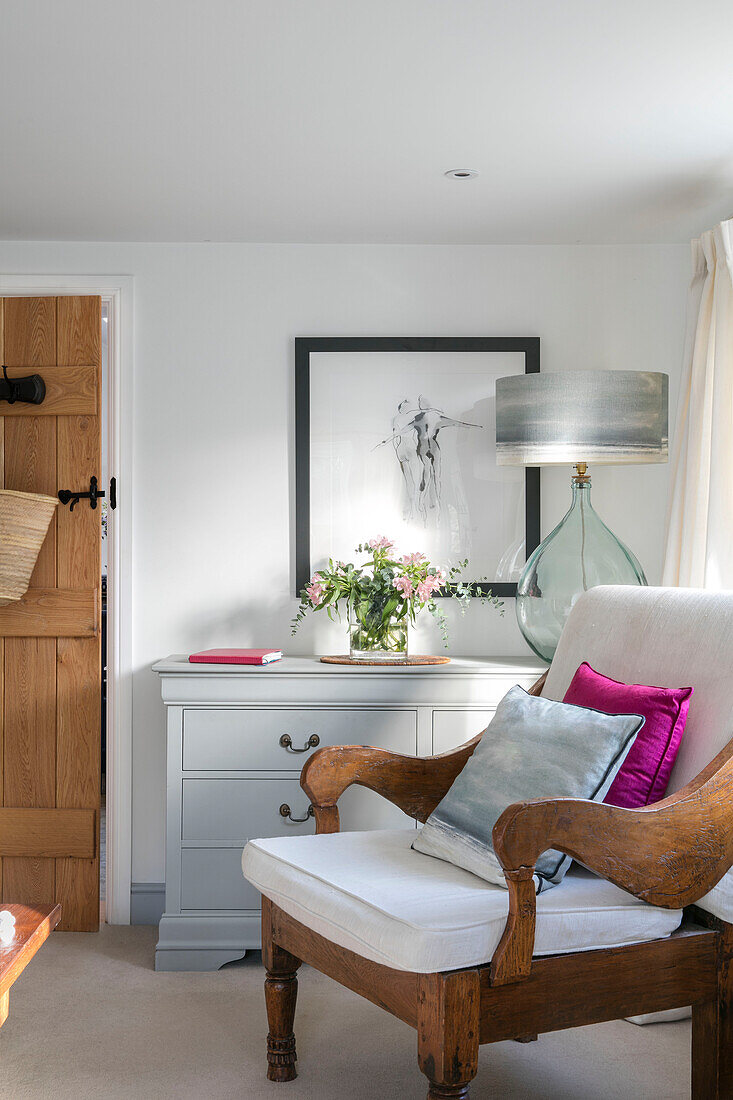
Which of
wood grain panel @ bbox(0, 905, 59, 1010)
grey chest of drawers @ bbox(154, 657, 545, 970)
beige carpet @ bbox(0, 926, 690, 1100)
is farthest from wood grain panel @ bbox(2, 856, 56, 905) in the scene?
wood grain panel @ bbox(0, 905, 59, 1010)

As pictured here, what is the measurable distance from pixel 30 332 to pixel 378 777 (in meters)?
2.02

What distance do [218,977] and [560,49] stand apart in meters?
2.62

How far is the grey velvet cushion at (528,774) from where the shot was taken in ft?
6.64

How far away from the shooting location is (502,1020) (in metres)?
1.83

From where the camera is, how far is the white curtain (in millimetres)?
2977

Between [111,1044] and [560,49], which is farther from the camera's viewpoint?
[111,1044]

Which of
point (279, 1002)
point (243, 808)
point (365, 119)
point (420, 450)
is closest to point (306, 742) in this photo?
point (243, 808)

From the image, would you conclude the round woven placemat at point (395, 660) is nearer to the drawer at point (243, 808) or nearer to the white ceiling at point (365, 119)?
the drawer at point (243, 808)

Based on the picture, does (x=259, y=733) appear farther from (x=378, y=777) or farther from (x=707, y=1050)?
(x=707, y=1050)

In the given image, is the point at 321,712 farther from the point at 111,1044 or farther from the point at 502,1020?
the point at 502,1020

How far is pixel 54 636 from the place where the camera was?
11.3ft

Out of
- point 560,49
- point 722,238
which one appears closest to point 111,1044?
point 560,49

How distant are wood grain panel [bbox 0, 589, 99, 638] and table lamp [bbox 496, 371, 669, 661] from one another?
145 cm

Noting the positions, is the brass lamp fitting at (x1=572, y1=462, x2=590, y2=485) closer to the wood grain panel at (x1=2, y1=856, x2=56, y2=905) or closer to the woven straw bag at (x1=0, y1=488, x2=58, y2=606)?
the woven straw bag at (x1=0, y1=488, x2=58, y2=606)
